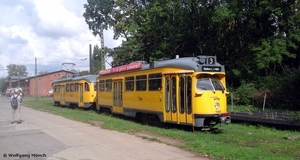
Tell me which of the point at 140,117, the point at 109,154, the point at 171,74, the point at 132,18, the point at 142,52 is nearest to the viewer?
the point at 109,154

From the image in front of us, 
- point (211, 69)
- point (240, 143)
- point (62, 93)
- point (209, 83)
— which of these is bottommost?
point (240, 143)

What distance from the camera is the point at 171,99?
14.3 m

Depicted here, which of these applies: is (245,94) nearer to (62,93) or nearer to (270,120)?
(270,120)

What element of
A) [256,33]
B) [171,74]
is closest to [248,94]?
[256,33]

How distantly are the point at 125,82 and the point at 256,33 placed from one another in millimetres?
11963

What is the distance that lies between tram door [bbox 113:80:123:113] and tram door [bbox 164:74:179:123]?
18.2 feet

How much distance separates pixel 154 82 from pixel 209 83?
2.96m

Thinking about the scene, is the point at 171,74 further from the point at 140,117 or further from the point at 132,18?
the point at 132,18

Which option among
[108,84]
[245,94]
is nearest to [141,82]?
[108,84]

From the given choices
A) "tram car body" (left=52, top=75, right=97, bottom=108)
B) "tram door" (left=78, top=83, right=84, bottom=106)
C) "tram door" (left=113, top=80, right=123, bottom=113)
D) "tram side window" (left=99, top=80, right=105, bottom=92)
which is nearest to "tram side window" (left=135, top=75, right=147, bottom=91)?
"tram door" (left=113, top=80, right=123, bottom=113)

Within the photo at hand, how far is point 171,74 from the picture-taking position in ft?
47.2

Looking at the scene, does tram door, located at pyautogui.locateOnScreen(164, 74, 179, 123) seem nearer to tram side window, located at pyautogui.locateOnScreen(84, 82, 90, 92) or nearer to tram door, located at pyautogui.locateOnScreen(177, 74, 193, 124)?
tram door, located at pyautogui.locateOnScreen(177, 74, 193, 124)

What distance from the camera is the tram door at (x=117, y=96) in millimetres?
19745

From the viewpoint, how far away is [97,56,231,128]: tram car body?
43.7 ft
